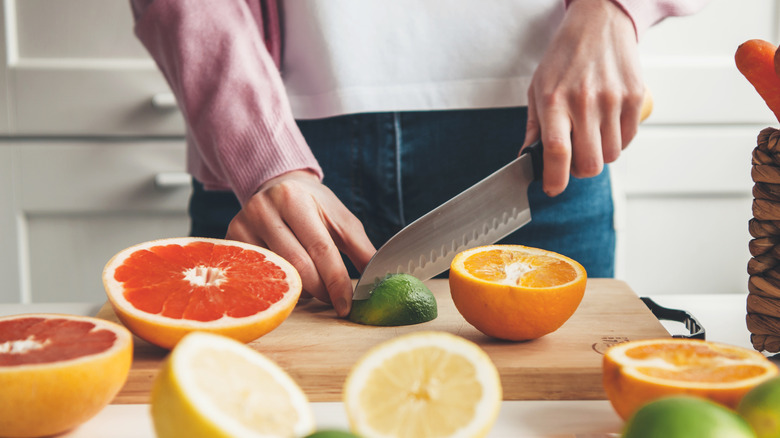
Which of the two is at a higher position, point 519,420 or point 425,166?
point 425,166

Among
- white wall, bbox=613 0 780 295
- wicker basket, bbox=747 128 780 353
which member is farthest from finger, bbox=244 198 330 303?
white wall, bbox=613 0 780 295

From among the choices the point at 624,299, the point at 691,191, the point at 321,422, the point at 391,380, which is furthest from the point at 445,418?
the point at 691,191

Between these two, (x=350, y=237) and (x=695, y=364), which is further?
(x=350, y=237)

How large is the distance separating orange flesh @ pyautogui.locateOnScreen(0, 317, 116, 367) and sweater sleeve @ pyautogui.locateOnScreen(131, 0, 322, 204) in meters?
0.44

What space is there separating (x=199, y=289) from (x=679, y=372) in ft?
1.68

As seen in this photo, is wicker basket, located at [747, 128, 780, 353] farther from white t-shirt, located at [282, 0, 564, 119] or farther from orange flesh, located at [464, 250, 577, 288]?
white t-shirt, located at [282, 0, 564, 119]

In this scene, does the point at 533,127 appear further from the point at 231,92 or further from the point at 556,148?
the point at 231,92

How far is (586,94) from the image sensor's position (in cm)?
101

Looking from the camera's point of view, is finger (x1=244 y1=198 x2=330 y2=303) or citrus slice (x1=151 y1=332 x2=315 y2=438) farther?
finger (x1=244 y1=198 x2=330 y2=303)

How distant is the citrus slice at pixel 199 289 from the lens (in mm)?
764

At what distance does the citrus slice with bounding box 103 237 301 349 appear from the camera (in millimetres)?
764

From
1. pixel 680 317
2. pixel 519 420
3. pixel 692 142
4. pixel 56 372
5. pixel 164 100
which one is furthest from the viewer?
pixel 692 142

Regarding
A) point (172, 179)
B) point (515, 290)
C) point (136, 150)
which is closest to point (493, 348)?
point (515, 290)

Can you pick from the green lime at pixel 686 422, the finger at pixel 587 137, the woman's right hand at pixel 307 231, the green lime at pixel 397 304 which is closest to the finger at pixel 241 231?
the woman's right hand at pixel 307 231
